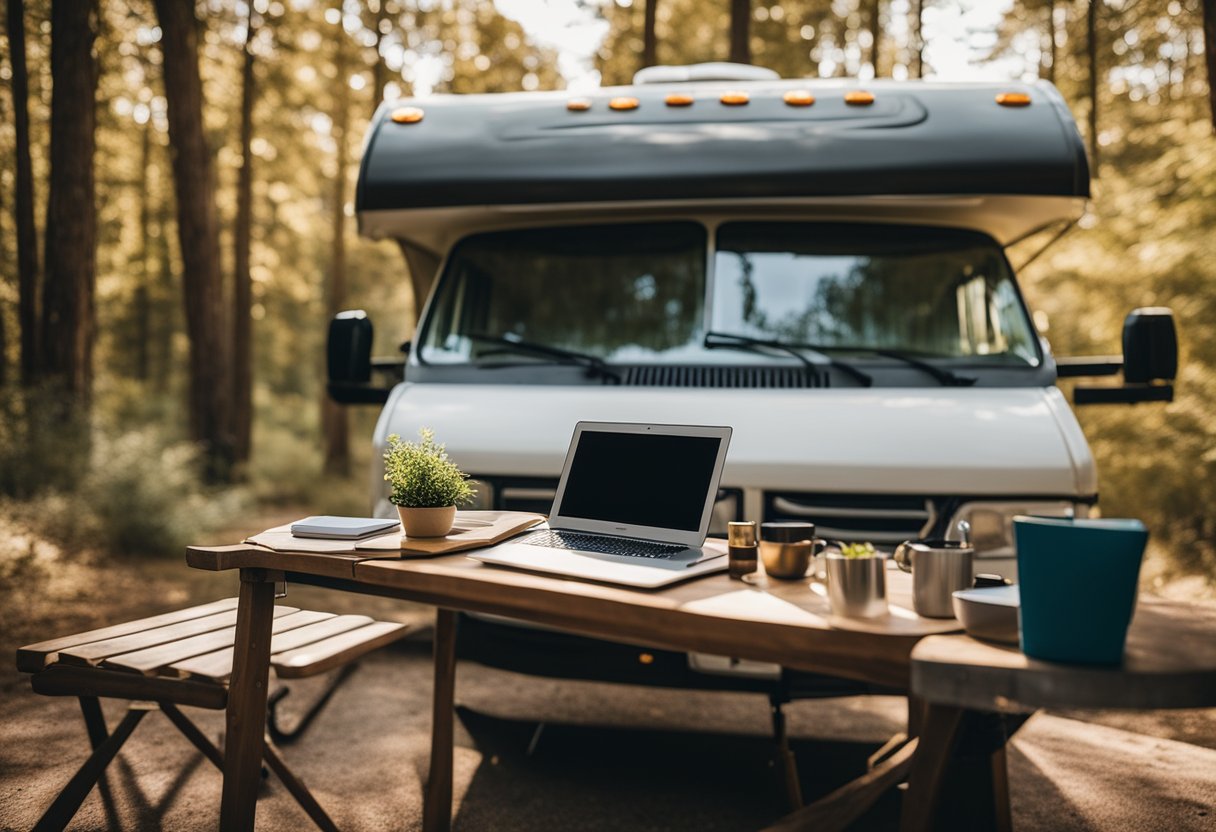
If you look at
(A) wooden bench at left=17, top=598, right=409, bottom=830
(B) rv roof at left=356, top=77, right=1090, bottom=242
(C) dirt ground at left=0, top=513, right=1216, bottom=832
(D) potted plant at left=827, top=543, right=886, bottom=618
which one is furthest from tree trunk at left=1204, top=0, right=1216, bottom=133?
(A) wooden bench at left=17, top=598, right=409, bottom=830

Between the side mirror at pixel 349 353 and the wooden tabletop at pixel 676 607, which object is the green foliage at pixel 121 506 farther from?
the wooden tabletop at pixel 676 607

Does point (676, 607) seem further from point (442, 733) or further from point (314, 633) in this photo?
point (314, 633)

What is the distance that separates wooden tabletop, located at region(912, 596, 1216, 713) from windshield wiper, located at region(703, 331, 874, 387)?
223 cm

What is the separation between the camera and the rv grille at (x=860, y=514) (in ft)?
11.9

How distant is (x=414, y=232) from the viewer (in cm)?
488

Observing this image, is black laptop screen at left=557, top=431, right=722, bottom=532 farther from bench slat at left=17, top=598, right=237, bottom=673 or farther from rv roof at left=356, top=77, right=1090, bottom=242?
bench slat at left=17, top=598, right=237, bottom=673

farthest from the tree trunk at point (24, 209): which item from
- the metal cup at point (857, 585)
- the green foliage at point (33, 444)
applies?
the metal cup at point (857, 585)

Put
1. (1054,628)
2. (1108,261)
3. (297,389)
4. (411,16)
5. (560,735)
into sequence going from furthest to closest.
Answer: (297,389)
(411,16)
(1108,261)
(560,735)
(1054,628)

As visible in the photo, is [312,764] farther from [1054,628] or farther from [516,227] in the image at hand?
[1054,628]

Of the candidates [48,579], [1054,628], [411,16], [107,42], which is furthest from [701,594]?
[411,16]

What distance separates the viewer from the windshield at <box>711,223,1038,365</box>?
14.1 ft

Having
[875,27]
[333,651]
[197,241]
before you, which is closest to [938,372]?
[333,651]

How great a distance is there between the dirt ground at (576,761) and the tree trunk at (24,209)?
5.67 metres

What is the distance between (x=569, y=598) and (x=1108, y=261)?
9788 millimetres
